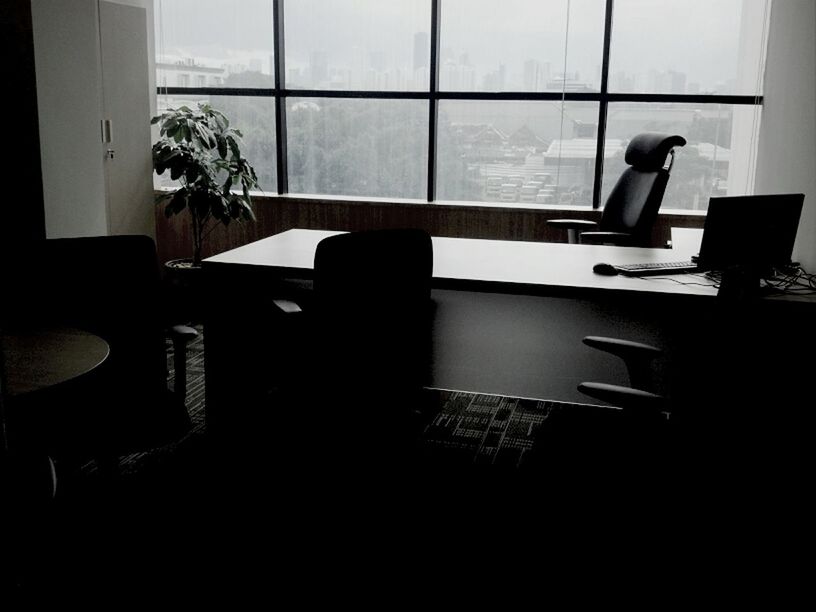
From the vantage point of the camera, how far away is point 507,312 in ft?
10.8

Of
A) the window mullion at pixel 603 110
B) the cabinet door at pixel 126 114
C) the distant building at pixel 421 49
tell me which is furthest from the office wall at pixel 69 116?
the window mullion at pixel 603 110

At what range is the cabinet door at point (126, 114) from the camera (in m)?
5.03

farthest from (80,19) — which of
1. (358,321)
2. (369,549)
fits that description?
(369,549)

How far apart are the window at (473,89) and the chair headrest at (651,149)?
1.14m

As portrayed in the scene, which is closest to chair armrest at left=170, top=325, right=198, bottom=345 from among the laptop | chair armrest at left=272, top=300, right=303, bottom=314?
chair armrest at left=272, top=300, right=303, bottom=314

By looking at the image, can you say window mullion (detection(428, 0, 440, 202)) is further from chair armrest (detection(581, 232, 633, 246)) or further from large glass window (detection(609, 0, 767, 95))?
chair armrest (detection(581, 232, 633, 246))

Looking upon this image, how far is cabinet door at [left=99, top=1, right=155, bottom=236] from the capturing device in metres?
5.03

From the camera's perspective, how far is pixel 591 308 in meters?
3.21

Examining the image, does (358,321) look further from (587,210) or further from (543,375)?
(587,210)

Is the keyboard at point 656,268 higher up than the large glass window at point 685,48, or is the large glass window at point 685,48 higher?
the large glass window at point 685,48

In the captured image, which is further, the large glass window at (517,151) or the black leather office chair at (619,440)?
the large glass window at (517,151)

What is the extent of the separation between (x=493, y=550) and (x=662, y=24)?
3890mm

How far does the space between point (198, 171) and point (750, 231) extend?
374 cm

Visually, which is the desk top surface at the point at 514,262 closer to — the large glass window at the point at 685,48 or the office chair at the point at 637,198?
the office chair at the point at 637,198
